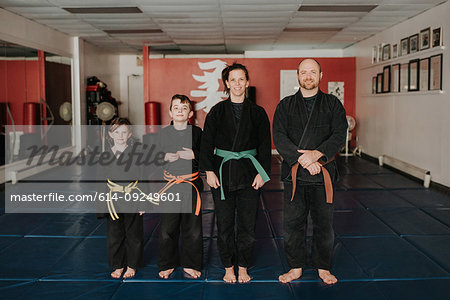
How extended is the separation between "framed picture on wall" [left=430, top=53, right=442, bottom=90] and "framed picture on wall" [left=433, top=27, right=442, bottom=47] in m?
0.15

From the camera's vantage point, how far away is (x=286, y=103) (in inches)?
97.0

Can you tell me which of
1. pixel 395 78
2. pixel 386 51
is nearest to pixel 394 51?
pixel 386 51

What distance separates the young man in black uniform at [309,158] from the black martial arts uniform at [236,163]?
0.43 feet

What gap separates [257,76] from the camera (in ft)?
29.2

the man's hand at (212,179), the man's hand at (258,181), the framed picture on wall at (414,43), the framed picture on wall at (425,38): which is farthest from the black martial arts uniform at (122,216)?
the framed picture on wall at (414,43)

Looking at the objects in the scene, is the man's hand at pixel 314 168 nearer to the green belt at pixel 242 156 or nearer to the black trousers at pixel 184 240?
the green belt at pixel 242 156

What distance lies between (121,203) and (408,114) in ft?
16.7

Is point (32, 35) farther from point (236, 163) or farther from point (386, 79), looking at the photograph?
point (386, 79)

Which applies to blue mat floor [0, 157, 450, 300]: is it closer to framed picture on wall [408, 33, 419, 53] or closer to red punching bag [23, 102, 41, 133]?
Answer: red punching bag [23, 102, 41, 133]

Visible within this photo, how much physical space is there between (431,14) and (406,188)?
240 cm

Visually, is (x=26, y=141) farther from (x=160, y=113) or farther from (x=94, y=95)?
(x=160, y=113)

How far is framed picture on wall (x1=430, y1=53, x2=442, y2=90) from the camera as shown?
16.8 feet

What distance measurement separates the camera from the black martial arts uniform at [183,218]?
2.51 m

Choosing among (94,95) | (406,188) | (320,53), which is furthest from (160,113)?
(406,188)
